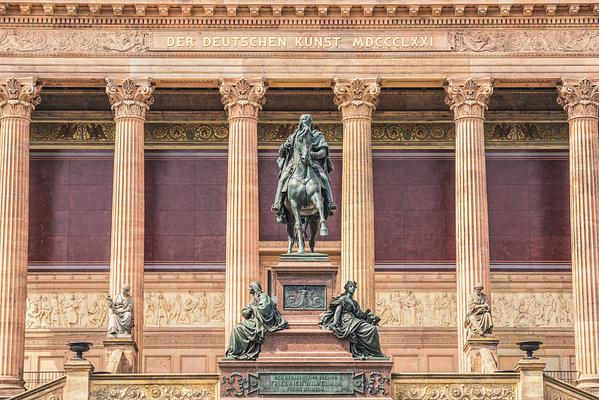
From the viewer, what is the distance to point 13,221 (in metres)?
45.0

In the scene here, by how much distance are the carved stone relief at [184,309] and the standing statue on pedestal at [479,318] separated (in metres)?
10.3

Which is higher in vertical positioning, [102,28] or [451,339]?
[102,28]

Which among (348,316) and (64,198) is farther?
(64,198)

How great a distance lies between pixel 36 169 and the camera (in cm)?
5106

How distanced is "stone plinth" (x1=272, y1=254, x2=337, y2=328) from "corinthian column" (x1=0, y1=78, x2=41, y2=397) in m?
13.8

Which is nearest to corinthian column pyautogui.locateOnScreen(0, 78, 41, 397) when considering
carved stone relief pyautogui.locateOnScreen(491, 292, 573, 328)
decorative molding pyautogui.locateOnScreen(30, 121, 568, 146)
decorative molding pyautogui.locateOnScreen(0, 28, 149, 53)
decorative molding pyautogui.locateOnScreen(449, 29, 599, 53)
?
decorative molding pyautogui.locateOnScreen(0, 28, 149, 53)

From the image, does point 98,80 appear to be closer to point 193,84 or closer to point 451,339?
point 193,84

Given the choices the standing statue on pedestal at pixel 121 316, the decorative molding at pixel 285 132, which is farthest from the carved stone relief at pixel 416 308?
the standing statue on pedestal at pixel 121 316

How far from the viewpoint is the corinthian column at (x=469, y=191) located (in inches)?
1770

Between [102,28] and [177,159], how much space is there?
6.45 m

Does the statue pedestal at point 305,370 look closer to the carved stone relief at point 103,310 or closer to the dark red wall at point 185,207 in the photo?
the carved stone relief at point 103,310

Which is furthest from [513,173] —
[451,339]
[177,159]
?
[177,159]

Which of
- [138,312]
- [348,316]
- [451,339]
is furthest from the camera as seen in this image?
[451,339]

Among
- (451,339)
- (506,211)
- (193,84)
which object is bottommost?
(451,339)
